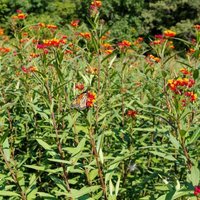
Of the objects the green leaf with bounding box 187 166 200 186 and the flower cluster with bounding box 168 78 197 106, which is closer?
the green leaf with bounding box 187 166 200 186

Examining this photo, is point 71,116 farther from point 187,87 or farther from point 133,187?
point 187,87

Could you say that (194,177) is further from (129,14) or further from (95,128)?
(129,14)

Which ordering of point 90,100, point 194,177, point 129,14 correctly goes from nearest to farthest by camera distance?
point 194,177 < point 90,100 < point 129,14

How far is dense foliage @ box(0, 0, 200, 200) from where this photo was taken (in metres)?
2.17

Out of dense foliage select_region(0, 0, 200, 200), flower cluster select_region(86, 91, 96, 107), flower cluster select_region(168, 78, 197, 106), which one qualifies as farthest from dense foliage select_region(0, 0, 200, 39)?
flower cluster select_region(86, 91, 96, 107)

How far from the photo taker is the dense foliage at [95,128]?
7.12 ft

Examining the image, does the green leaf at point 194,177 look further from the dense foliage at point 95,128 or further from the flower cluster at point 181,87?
the flower cluster at point 181,87

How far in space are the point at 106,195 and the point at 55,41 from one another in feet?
3.49

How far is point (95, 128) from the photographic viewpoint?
→ 9.00 ft

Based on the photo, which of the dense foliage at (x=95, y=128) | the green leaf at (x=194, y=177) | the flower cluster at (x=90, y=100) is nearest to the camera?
the green leaf at (x=194, y=177)

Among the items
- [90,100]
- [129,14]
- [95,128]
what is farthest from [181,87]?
[129,14]

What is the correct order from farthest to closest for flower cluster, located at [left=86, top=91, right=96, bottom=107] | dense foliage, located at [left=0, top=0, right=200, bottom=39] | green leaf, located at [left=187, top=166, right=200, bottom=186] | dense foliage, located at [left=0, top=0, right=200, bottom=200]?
1. dense foliage, located at [left=0, top=0, right=200, bottom=39]
2. dense foliage, located at [left=0, top=0, right=200, bottom=200]
3. flower cluster, located at [left=86, top=91, right=96, bottom=107]
4. green leaf, located at [left=187, top=166, right=200, bottom=186]

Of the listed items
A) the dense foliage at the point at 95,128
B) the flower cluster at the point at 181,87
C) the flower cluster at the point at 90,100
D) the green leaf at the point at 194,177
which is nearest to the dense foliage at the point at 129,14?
the dense foliage at the point at 95,128

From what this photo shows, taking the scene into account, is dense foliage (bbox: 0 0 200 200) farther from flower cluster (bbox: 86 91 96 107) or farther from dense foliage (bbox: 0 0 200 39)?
dense foliage (bbox: 0 0 200 39)
